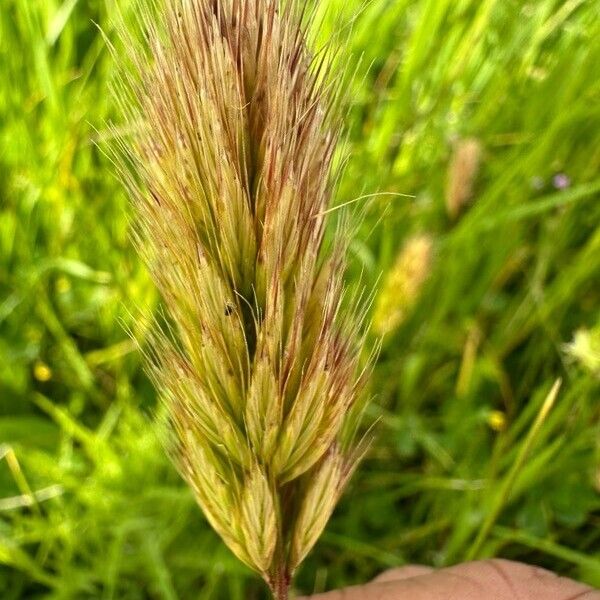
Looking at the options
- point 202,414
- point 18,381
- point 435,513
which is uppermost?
point 202,414

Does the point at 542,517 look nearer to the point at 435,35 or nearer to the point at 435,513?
the point at 435,513

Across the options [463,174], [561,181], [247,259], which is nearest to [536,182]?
[561,181]

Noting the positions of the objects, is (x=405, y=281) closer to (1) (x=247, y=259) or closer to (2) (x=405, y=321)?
(2) (x=405, y=321)

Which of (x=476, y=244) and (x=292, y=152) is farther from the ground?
(x=292, y=152)

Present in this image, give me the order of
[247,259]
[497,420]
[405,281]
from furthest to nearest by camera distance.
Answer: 1. [497,420]
2. [405,281]
3. [247,259]

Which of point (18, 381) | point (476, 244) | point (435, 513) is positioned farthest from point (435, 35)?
point (18, 381)

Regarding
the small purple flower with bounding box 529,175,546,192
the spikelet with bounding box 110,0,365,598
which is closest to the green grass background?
the small purple flower with bounding box 529,175,546,192
